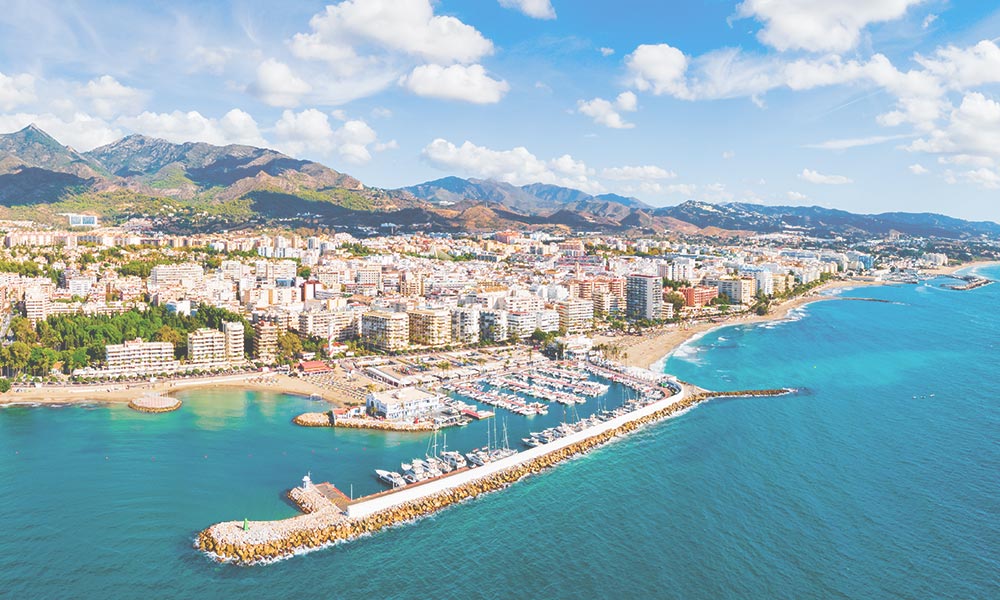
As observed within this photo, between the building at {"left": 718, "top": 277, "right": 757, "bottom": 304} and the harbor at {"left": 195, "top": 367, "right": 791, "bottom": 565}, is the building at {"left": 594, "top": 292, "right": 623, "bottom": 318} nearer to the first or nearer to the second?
the building at {"left": 718, "top": 277, "right": 757, "bottom": 304}

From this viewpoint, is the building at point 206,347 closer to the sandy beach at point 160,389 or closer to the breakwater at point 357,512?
the sandy beach at point 160,389

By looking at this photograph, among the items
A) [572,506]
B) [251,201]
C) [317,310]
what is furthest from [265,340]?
[251,201]

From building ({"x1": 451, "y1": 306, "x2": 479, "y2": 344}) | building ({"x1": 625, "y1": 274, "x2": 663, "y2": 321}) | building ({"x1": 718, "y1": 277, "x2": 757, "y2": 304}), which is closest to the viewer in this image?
building ({"x1": 451, "y1": 306, "x2": 479, "y2": 344})

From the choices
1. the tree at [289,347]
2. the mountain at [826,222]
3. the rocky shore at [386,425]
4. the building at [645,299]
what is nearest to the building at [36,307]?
the tree at [289,347]

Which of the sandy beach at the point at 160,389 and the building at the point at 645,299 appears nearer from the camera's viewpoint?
the sandy beach at the point at 160,389

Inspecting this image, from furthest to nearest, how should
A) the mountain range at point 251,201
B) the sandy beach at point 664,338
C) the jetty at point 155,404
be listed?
1. the mountain range at point 251,201
2. the sandy beach at point 664,338
3. the jetty at point 155,404

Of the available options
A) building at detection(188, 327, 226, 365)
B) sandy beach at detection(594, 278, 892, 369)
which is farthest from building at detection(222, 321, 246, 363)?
sandy beach at detection(594, 278, 892, 369)

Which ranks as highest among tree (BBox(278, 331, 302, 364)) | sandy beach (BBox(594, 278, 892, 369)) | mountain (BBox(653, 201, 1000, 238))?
mountain (BBox(653, 201, 1000, 238))
